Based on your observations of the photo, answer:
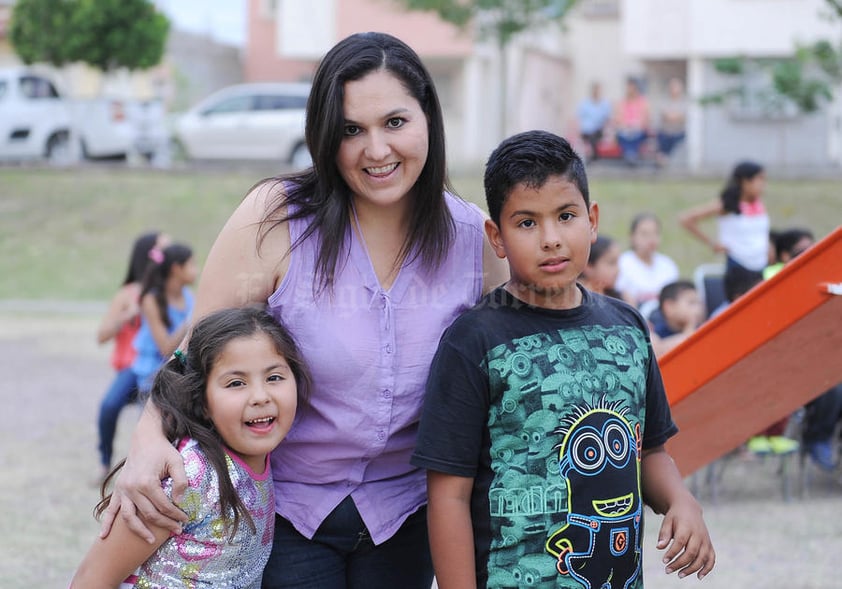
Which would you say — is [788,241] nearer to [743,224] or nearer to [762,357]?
[743,224]

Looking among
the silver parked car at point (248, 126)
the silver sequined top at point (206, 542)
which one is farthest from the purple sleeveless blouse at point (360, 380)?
the silver parked car at point (248, 126)

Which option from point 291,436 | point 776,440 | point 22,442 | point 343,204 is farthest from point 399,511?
point 22,442

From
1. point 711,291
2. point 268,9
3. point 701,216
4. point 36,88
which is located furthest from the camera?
point 268,9

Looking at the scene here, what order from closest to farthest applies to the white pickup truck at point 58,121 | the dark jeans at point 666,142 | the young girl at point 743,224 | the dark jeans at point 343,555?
the dark jeans at point 343,555
the young girl at point 743,224
the white pickup truck at point 58,121
the dark jeans at point 666,142

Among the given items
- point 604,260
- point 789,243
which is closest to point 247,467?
point 604,260

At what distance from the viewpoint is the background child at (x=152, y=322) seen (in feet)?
22.1

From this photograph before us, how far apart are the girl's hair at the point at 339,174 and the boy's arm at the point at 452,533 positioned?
50 centimetres

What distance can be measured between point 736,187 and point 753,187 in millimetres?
153

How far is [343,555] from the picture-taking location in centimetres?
255

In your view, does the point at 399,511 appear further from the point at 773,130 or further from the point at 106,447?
the point at 773,130

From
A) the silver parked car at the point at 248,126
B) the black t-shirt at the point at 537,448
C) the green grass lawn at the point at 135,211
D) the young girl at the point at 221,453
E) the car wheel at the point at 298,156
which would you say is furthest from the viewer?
the silver parked car at the point at 248,126

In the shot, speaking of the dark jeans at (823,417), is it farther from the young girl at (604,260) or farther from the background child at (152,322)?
the background child at (152,322)

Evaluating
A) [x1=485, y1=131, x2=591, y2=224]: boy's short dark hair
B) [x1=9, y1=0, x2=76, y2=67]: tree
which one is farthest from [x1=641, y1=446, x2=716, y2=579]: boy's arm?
[x1=9, y1=0, x2=76, y2=67]: tree

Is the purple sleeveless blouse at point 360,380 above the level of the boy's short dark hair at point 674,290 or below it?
above
